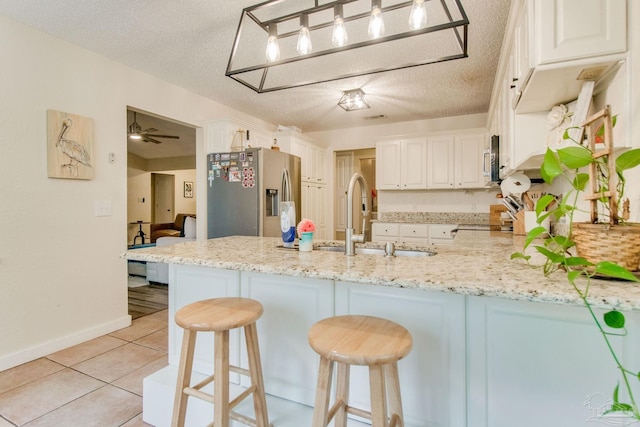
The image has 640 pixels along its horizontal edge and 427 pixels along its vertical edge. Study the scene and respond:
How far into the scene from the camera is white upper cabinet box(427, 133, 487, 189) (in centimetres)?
422

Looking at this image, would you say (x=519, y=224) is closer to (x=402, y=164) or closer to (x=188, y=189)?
(x=402, y=164)

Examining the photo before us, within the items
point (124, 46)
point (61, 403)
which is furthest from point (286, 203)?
point (124, 46)

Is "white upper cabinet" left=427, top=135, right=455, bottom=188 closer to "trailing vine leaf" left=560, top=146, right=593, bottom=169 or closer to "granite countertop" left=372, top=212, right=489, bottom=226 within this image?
"granite countertop" left=372, top=212, right=489, bottom=226

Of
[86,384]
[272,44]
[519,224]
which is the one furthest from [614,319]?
[86,384]

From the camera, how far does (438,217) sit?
4691 millimetres

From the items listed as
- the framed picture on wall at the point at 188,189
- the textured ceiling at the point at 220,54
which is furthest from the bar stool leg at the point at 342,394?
the framed picture on wall at the point at 188,189

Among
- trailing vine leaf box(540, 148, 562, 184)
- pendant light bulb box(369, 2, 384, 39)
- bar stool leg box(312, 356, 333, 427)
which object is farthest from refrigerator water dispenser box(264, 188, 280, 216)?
trailing vine leaf box(540, 148, 562, 184)

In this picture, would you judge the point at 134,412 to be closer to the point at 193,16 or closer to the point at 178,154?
the point at 193,16

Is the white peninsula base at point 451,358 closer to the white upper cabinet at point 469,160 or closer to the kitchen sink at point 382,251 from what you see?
the kitchen sink at point 382,251

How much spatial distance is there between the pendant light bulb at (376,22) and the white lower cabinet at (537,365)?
4.24 feet

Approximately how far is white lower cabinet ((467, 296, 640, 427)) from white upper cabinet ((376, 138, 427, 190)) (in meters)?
3.68

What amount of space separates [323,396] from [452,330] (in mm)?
521

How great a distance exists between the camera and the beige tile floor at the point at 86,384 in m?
1.65

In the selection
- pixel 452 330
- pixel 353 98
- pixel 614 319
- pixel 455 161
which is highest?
pixel 353 98
